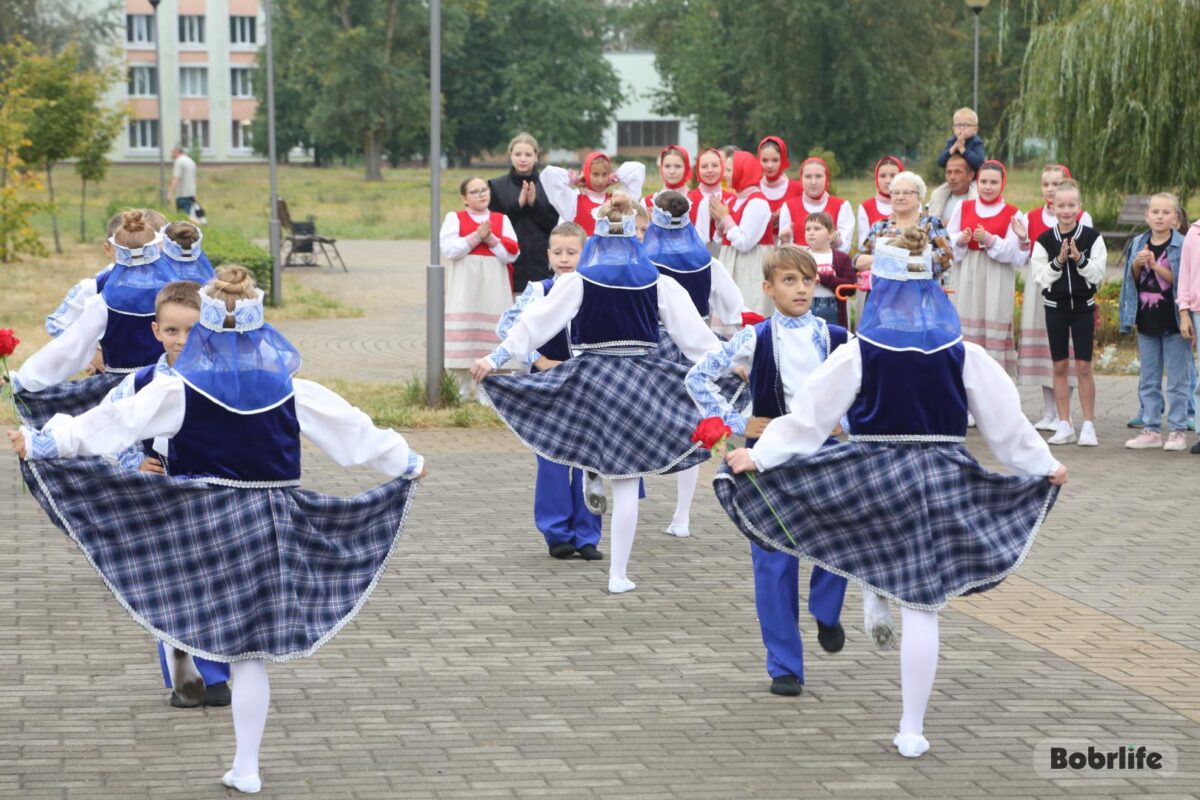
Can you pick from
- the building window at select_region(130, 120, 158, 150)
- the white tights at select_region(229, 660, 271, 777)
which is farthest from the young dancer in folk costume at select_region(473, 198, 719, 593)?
the building window at select_region(130, 120, 158, 150)

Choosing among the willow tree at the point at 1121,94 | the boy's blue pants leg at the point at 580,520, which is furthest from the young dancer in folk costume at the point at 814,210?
the willow tree at the point at 1121,94

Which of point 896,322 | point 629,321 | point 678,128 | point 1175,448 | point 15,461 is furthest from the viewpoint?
point 678,128

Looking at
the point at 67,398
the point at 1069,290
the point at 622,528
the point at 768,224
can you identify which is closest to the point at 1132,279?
the point at 1069,290

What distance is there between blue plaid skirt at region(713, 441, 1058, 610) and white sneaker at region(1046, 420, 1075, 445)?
7.34 m

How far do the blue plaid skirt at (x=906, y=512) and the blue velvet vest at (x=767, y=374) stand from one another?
0.71 m

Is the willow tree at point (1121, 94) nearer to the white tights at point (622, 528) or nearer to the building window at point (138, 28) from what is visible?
the white tights at point (622, 528)

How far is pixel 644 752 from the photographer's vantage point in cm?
606

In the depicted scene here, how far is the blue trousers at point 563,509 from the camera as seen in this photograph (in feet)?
30.5

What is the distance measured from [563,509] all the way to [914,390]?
3666 millimetres

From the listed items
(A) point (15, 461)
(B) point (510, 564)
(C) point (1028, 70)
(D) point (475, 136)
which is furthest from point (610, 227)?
(D) point (475, 136)

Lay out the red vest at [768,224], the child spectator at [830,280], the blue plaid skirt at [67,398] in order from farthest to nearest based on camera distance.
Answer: the red vest at [768,224], the child spectator at [830,280], the blue plaid skirt at [67,398]

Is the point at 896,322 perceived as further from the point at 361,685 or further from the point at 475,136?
the point at 475,136

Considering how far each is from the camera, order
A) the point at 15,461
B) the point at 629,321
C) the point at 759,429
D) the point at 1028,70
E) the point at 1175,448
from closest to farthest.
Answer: the point at 759,429, the point at 629,321, the point at 15,461, the point at 1175,448, the point at 1028,70

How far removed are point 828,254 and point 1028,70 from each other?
12024mm
